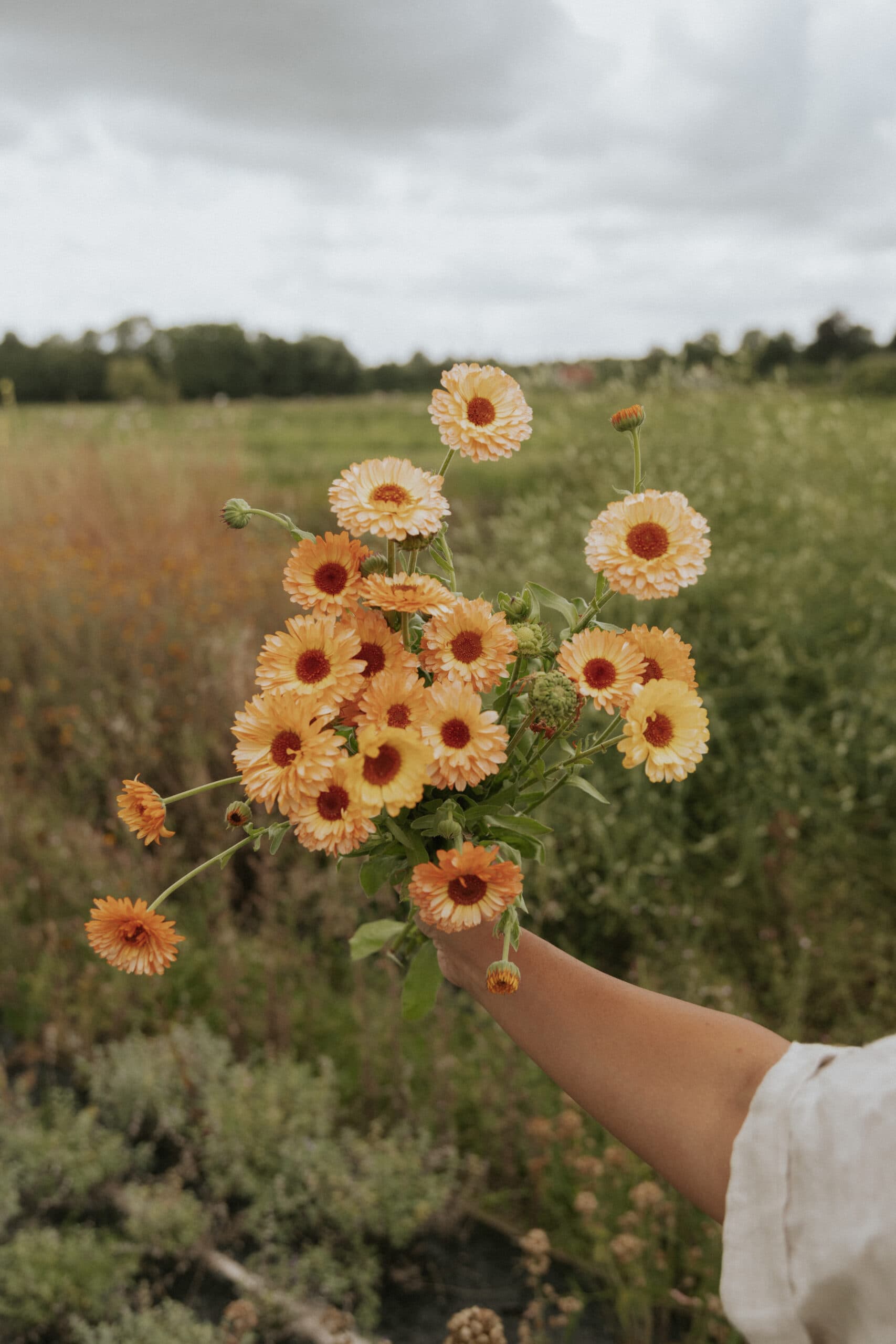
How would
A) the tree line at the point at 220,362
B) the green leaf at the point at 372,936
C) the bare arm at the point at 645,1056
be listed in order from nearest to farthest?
the bare arm at the point at 645,1056
the green leaf at the point at 372,936
the tree line at the point at 220,362

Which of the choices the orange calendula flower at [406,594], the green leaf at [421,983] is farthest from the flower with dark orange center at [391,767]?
the green leaf at [421,983]

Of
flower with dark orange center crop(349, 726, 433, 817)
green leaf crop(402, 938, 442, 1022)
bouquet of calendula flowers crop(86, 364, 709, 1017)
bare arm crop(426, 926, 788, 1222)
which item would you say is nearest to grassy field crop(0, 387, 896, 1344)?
green leaf crop(402, 938, 442, 1022)

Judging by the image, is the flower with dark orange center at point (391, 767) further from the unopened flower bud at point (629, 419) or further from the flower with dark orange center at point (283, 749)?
the unopened flower bud at point (629, 419)

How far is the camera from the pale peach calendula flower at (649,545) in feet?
2.58

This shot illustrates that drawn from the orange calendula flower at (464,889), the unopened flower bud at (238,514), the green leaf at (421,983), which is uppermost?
the unopened flower bud at (238,514)

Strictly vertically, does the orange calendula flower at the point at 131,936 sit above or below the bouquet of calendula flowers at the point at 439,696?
below

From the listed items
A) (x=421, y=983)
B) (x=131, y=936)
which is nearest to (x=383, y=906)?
(x=421, y=983)

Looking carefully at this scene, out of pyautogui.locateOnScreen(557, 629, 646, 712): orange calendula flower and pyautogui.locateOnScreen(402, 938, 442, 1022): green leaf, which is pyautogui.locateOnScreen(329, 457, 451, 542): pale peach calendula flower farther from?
pyautogui.locateOnScreen(402, 938, 442, 1022): green leaf

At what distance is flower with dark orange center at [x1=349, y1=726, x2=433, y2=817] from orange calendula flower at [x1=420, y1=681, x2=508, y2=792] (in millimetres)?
15

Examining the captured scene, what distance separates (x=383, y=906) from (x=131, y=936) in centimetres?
211

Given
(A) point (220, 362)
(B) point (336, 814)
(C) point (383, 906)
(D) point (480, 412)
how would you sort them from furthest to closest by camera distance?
(A) point (220, 362) < (C) point (383, 906) < (D) point (480, 412) < (B) point (336, 814)

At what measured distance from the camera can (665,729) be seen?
30.7 inches

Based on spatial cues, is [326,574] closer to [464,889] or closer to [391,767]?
[391,767]

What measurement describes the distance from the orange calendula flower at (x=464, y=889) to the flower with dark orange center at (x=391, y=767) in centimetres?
6
